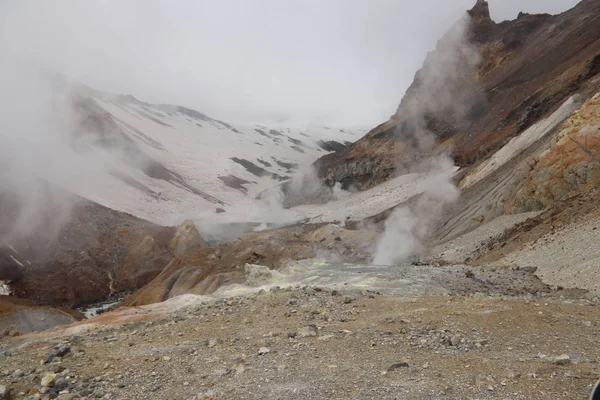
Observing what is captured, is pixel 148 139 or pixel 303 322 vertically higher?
pixel 148 139

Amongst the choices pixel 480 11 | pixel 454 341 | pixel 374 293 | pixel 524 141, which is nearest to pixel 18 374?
pixel 454 341

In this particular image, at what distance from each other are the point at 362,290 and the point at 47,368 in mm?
9072

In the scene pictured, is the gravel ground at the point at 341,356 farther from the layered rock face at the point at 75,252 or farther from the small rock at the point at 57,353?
the layered rock face at the point at 75,252

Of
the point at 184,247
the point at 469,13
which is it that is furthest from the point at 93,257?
the point at 469,13

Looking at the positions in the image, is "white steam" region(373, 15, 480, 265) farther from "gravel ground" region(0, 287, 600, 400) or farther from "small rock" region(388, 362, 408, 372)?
"small rock" region(388, 362, 408, 372)

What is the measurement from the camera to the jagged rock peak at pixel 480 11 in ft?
241

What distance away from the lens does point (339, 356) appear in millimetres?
6836

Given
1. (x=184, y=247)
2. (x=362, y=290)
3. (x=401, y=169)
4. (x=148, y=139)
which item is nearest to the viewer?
(x=362, y=290)

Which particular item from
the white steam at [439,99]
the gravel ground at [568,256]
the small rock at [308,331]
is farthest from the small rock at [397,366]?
the white steam at [439,99]

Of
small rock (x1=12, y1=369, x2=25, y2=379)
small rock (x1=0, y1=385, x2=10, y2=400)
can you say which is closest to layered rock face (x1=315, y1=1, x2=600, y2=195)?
small rock (x1=12, y1=369, x2=25, y2=379)

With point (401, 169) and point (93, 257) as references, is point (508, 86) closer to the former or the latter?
point (401, 169)

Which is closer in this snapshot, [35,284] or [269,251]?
[269,251]

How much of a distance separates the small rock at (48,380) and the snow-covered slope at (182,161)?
5935cm

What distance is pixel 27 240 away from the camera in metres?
45.7
